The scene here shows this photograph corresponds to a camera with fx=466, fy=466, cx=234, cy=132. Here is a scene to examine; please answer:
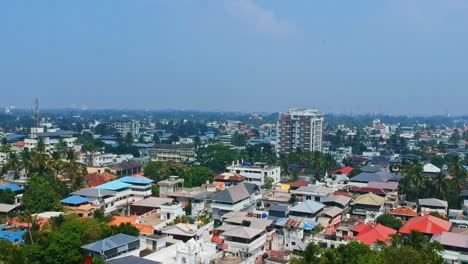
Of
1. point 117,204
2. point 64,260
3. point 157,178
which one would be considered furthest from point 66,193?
point 64,260

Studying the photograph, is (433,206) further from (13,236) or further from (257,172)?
(13,236)

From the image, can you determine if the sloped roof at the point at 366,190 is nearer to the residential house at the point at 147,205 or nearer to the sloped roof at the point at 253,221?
the sloped roof at the point at 253,221

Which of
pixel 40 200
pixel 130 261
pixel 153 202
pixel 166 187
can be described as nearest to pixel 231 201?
pixel 153 202

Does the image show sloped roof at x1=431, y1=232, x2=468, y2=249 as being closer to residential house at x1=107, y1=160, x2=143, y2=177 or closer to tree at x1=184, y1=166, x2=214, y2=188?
tree at x1=184, y1=166, x2=214, y2=188

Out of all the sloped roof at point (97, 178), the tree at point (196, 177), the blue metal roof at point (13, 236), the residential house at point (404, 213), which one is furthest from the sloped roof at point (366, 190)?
the blue metal roof at point (13, 236)

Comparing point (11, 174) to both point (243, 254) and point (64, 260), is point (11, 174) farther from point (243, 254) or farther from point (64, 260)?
point (243, 254)

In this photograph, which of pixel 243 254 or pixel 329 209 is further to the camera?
pixel 329 209
